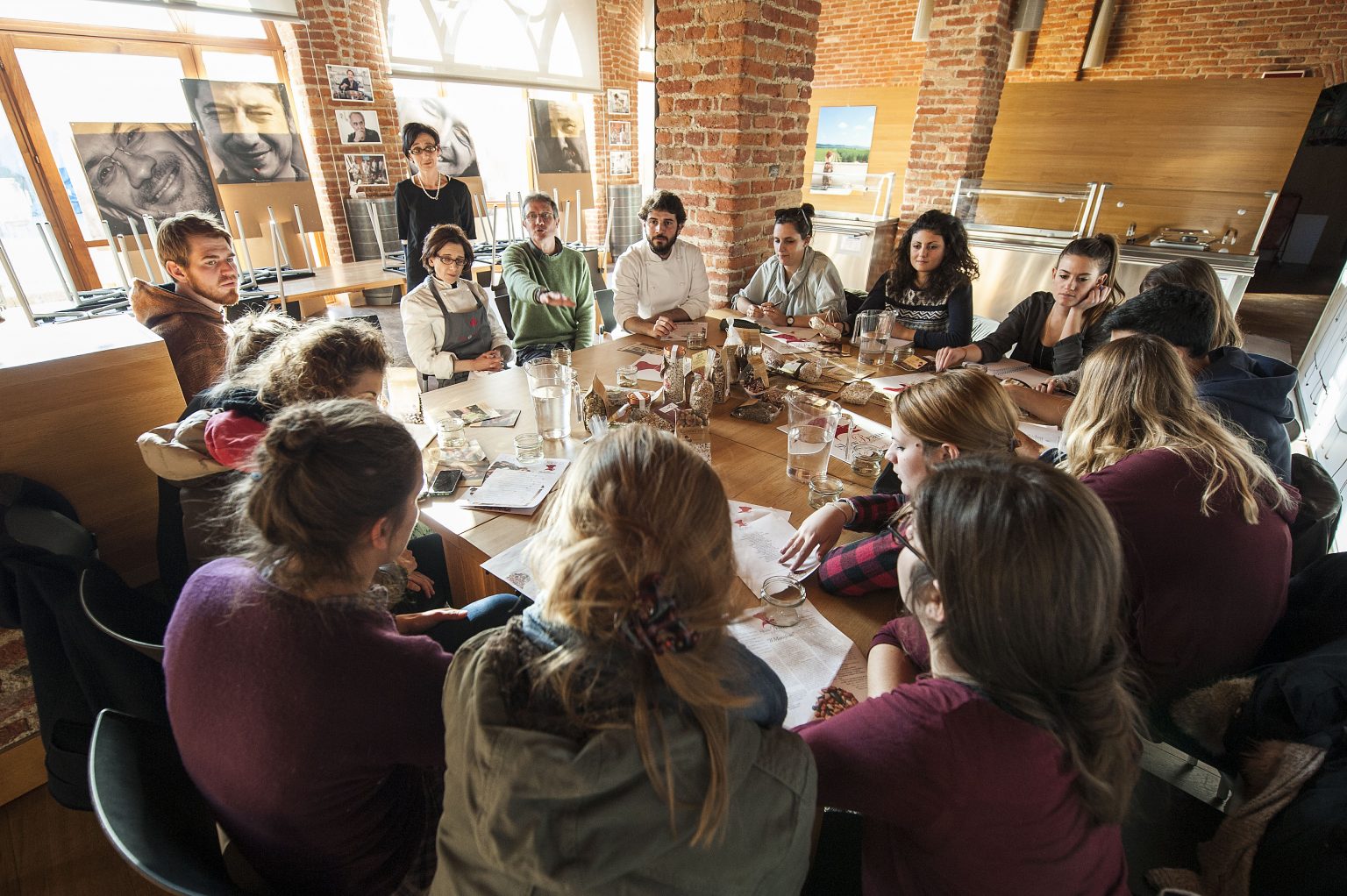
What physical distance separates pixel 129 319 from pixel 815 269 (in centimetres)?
291

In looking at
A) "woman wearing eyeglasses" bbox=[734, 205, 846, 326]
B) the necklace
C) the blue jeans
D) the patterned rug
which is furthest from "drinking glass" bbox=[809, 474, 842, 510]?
the necklace

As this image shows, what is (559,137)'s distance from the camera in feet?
25.0

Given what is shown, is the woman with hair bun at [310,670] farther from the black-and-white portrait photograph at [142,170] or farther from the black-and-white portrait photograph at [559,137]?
the black-and-white portrait photograph at [559,137]

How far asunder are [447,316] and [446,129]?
532 cm

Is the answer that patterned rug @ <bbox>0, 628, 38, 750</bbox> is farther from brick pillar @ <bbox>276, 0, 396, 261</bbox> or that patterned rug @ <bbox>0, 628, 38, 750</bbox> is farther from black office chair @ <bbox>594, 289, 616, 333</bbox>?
brick pillar @ <bbox>276, 0, 396, 261</bbox>

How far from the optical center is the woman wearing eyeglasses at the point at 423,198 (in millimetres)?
3963

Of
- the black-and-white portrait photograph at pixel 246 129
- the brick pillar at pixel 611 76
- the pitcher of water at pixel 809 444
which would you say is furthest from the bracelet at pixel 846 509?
the brick pillar at pixel 611 76

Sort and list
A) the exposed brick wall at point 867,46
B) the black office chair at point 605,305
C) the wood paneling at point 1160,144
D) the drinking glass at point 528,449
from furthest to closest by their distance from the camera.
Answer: the exposed brick wall at point 867,46
the wood paneling at point 1160,144
the black office chair at point 605,305
the drinking glass at point 528,449

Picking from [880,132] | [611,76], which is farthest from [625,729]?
[611,76]

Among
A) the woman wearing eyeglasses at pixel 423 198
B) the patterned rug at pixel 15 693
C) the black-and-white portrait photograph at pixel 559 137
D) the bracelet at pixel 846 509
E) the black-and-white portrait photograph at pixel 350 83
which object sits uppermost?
the black-and-white portrait photograph at pixel 350 83

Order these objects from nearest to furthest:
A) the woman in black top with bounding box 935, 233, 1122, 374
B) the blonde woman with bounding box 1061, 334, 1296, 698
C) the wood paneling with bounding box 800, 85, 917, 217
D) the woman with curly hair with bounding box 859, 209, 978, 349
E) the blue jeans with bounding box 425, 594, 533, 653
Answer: the blonde woman with bounding box 1061, 334, 1296, 698 → the blue jeans with bounding box 425, 594, 533, 653 → the woman in black top with bounding box 935, 233, 1122, 374 → the woman with curly hair with bounding box 859, 209, 978, 349 → the wood paneling with bounding box 800, 85, 917, 217

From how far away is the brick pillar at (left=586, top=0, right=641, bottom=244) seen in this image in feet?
26.2

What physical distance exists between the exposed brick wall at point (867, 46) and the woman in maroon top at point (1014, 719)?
8.42 metres

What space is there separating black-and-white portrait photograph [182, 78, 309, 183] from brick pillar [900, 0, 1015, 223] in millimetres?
5654
